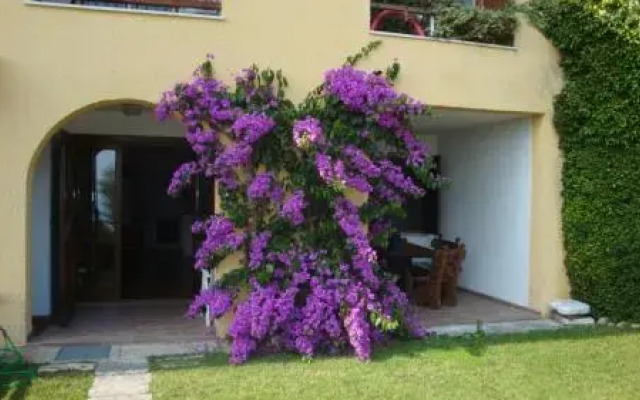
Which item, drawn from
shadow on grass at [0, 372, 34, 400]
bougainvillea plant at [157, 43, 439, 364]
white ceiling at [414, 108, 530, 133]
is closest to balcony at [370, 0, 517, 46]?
white ceiling at [414, 108, 530, 133]

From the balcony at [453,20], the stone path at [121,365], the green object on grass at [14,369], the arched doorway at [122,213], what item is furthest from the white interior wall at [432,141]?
the green object on grass at [14,369]

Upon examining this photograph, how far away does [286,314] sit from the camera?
297 inches

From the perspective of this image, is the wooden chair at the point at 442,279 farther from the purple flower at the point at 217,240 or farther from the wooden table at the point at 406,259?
the purple flower at the point at 217,240

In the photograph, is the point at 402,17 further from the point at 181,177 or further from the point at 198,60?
the point at 181,177

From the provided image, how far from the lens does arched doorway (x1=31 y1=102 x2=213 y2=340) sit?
9602mm

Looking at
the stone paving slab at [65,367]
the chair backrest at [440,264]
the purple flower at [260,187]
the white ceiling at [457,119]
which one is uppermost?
the white ceiling at [457,119]

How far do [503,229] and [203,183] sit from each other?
4.80 meters

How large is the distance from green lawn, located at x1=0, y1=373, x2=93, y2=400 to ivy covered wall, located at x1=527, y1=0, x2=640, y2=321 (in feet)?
22.0

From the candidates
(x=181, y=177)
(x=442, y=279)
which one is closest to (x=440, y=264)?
(x=442, y=279)

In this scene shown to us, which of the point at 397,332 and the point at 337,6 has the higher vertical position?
the point at 337,6

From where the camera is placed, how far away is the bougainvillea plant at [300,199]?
7.65 m

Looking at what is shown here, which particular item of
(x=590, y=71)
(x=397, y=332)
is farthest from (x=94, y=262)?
(x=590, y=71)

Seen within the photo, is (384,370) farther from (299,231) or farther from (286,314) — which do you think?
(299,231)

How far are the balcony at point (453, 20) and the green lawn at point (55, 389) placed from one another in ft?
18.5
